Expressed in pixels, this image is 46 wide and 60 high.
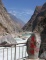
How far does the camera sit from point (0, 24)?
4766 cm

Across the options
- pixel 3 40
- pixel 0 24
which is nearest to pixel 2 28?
pixel 0 24

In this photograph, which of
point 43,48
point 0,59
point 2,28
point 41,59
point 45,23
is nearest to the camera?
point 41,59

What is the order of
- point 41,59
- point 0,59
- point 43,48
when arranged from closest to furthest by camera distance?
point 41,59
point 43,48
point 0,59

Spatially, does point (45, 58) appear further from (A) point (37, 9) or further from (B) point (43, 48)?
(A) point (37, 9)

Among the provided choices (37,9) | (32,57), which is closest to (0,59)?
(32,57)

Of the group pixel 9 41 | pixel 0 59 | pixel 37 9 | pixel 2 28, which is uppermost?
pixel 37 9

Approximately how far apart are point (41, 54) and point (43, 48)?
0.45 metres

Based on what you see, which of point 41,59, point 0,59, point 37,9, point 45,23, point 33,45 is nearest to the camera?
point 33,45

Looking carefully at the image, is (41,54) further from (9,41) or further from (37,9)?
(37,9)

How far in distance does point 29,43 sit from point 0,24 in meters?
41.3

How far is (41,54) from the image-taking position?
25.3ft

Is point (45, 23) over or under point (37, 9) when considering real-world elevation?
under

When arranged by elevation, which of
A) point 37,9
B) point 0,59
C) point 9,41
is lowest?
point 0,59

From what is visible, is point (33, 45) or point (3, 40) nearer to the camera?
point (33, 45)
